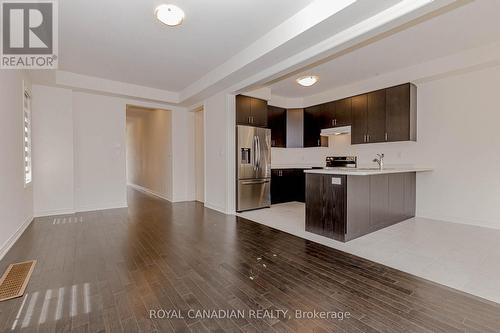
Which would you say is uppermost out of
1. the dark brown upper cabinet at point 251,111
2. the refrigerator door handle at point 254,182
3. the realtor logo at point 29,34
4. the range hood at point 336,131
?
the realtor logo at point 29,34

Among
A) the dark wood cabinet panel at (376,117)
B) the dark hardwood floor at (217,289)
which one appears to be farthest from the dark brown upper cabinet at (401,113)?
the dark hardwood floor at (217,289)

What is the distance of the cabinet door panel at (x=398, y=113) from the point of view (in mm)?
4590

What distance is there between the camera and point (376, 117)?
16.5ft

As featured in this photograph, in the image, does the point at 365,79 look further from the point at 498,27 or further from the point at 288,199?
the point at 288,199

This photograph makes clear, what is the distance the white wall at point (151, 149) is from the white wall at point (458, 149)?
19.1ft

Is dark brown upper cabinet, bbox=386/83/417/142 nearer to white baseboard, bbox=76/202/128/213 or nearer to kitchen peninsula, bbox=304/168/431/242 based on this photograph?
kitchen peninsula, bbox=304/168/431/242

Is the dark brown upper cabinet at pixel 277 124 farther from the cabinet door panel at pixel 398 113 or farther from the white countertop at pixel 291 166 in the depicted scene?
the cabinet door panel at pixel 398 113

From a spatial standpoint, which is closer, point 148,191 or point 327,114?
point 327,114

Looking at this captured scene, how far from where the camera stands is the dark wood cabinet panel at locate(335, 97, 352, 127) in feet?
18.1

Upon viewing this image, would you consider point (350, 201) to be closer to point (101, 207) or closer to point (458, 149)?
point (458, 149)

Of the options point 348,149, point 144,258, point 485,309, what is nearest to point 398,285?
point 485,309

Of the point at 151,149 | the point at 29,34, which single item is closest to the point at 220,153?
the point at 29,34

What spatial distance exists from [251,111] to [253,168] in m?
1.33

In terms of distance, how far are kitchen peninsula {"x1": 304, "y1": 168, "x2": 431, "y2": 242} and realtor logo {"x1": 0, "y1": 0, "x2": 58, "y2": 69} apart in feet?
13.0
